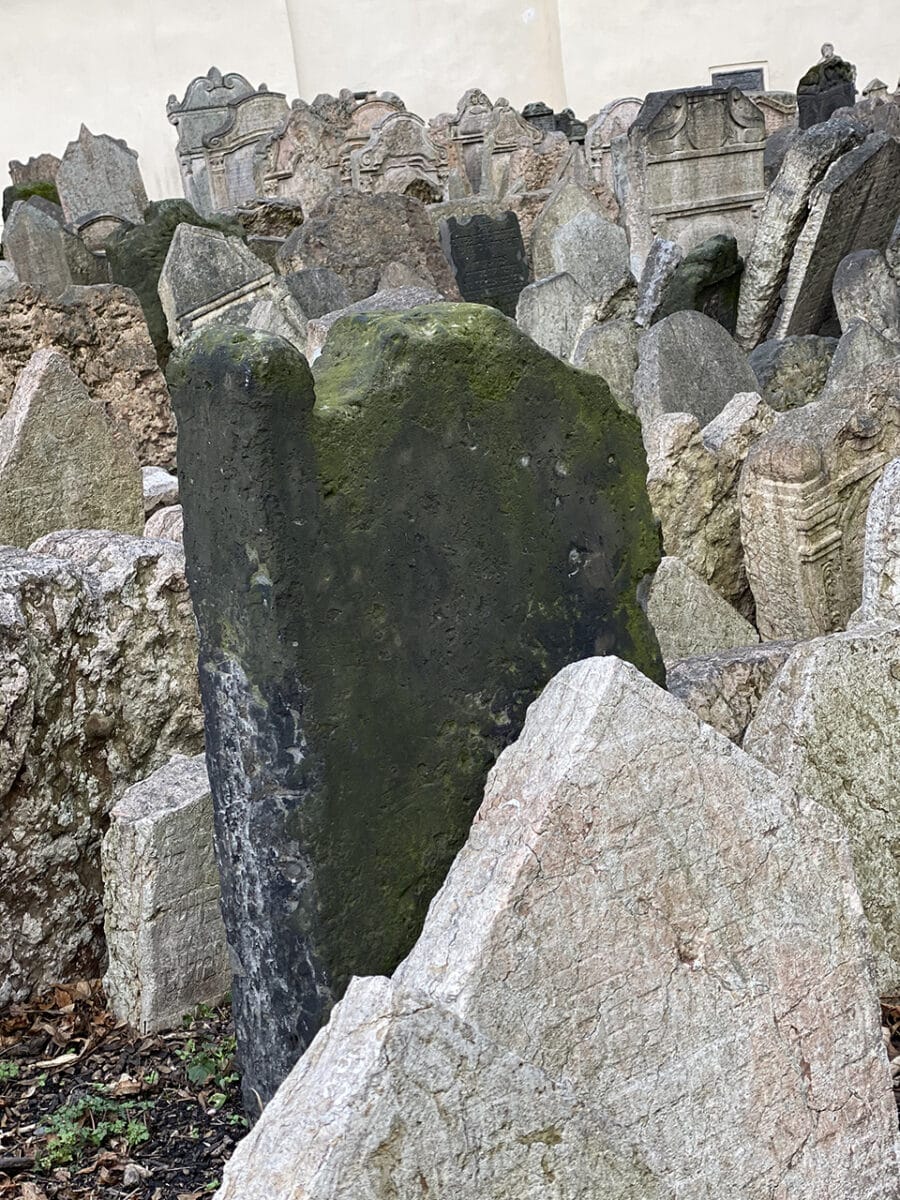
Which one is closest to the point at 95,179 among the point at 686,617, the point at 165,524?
the point at 165,524

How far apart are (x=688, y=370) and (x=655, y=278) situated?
2.02m

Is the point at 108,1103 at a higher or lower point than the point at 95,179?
lower

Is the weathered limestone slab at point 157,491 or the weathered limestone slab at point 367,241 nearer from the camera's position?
Answer: the weathered limestone slab at point 157,491

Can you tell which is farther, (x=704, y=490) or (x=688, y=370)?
(x=688, y=370)

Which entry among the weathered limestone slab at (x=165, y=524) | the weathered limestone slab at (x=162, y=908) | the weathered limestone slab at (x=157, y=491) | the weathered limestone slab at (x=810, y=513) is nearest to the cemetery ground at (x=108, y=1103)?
the weathered limestone slab at (x=162, y=908)

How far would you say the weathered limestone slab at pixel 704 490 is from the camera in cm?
512

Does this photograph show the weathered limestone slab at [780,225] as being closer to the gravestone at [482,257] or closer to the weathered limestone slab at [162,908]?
the gravestone at [482,257]

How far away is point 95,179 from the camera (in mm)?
21094

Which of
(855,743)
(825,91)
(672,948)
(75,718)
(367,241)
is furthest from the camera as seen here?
(825,91)

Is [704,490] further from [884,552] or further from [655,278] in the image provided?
[655,278]

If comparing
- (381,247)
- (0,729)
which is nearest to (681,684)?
(0,729)

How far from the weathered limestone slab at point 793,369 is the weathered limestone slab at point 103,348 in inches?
121

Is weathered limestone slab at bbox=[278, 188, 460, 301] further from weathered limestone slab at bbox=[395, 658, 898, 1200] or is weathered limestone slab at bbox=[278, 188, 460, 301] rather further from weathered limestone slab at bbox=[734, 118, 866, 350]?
weathered limestone slab at bbox=[395, 658, 898, 1200]

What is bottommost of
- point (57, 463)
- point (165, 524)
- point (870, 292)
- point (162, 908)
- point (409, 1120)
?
point (162, 908)
